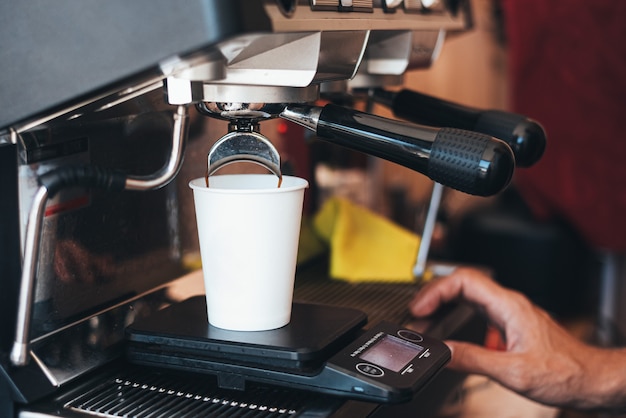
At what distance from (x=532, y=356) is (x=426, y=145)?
36 centimetres

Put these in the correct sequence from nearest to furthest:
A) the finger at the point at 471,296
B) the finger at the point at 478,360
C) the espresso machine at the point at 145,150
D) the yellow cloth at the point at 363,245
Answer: the espresso machine at the point at 145,150
the finger at the point at 478,360
the finger at the point at 471,296
the yellow cloth at the point at 363,245

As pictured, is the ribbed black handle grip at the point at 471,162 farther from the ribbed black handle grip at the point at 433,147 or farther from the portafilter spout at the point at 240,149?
the portafilter spout at the point at 240,149

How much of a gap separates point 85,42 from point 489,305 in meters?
0.57

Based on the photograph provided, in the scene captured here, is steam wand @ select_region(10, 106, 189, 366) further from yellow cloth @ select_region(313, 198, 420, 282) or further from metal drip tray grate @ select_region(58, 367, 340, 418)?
yellow cloth @ select_region(313, 198, 420, 282)

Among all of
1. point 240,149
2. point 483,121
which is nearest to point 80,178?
point 240,149

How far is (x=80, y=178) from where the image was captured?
570 mm

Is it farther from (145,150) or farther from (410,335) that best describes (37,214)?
(410,335)

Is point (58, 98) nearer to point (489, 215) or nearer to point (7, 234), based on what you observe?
point (7, 234)

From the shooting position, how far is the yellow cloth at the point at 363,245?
102 cm

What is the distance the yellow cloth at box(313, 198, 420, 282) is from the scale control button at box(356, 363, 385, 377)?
37 cm

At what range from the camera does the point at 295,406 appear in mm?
642

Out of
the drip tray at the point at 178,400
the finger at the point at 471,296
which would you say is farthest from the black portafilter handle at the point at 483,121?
the drip tray at the point at 178,400

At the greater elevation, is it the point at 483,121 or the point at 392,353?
the point at 483,121

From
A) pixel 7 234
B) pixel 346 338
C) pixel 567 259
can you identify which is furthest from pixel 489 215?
pixel 7 234
